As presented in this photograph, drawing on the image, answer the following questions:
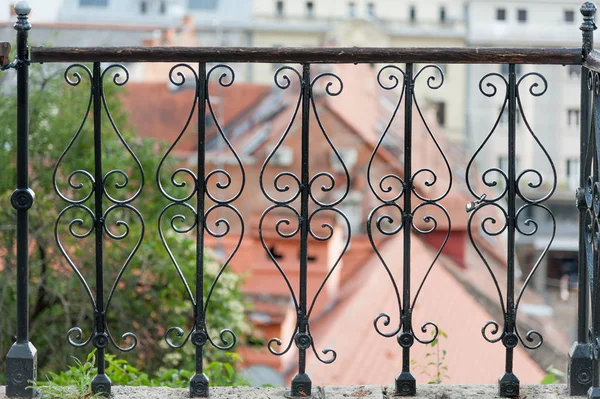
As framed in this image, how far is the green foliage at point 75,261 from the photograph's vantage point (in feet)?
33.4

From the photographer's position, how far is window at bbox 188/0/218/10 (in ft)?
220

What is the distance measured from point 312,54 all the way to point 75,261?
7.92 meters

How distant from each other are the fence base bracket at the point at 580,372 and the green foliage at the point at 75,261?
23.0 feet

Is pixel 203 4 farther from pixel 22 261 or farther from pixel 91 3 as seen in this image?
pixel 22 261

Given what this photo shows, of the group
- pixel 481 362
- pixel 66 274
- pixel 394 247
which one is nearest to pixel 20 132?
pixel 66 274

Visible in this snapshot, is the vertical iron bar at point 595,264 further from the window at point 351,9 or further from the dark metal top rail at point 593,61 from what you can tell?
the window at point 351,9

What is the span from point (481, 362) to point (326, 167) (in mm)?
12825

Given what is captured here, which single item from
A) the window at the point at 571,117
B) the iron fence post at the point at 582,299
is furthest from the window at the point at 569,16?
the iron fence post at the point at 582,299

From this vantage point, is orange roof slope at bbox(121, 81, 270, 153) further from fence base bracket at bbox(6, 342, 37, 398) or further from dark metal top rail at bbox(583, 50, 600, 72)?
dark metal top rail at bbox(583, 50, 600, 72)

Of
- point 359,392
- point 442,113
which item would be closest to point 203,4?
point 442,113

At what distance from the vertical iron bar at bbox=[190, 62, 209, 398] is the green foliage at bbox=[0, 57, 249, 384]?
6829mm

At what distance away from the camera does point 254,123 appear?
105 feet

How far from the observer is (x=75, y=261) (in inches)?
417

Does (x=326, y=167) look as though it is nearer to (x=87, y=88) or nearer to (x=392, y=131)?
(x=392, y=131)
